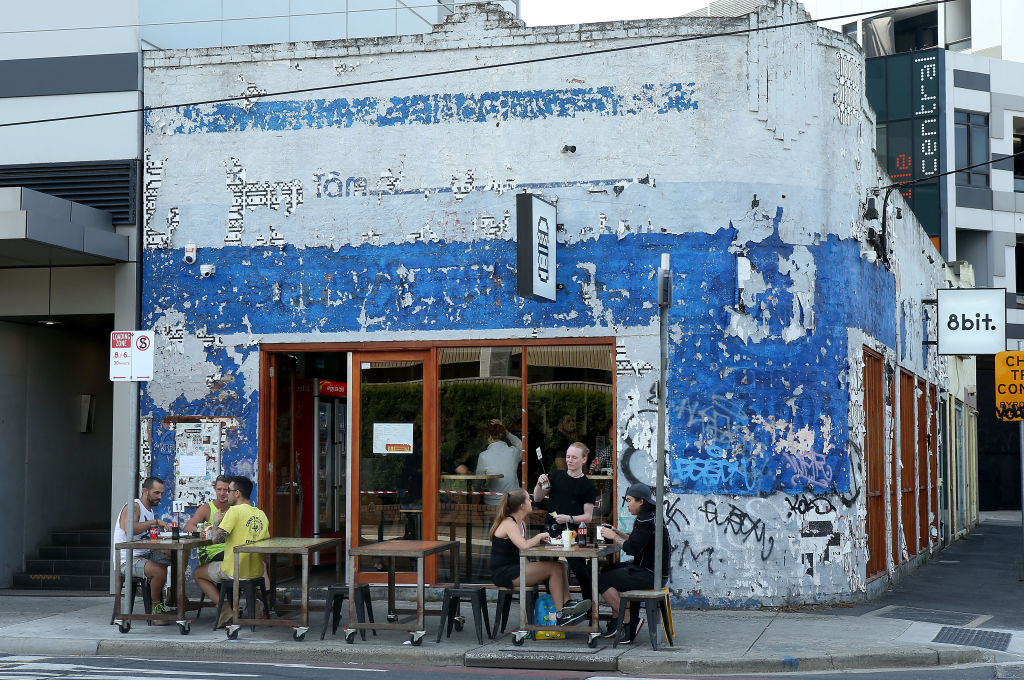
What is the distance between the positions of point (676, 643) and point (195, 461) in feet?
20.9

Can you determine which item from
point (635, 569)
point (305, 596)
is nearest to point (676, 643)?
point (635, 569)

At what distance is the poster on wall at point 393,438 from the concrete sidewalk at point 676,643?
2052 millimetres

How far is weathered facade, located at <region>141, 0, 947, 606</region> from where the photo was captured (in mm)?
12695

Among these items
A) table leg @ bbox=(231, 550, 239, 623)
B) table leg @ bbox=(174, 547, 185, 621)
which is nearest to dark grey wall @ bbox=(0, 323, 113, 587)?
table leg @ bbox=(174, 547, 185, 621)

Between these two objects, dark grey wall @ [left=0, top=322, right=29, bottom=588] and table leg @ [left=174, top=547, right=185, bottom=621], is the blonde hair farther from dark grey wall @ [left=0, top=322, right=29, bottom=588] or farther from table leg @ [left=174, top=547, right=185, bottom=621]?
dark grey wall @ [left=0, top=322, right=29, bottom=588]

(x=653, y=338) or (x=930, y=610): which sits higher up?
(x=653, y=338)

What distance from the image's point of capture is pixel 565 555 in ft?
34.0

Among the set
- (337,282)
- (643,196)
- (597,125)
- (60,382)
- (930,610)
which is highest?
(597,125)

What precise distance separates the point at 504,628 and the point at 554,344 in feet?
11.1

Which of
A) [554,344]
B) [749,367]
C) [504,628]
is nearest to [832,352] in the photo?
[749,367]

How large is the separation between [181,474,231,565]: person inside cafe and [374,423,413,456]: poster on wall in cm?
199

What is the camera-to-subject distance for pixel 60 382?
16.3m

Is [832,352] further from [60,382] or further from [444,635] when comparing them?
[60,382]

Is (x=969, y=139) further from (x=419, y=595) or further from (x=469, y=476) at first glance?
(x=419, y=595)
